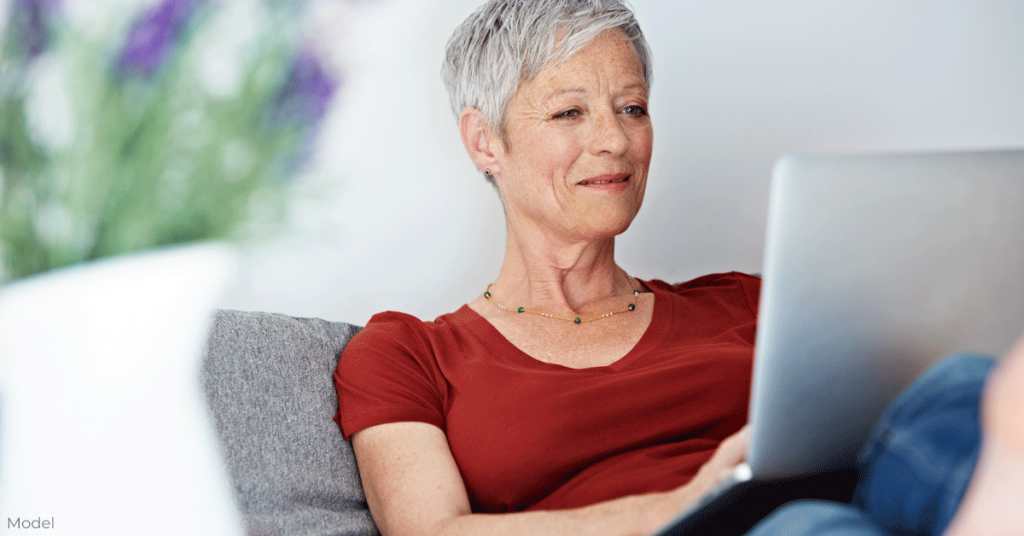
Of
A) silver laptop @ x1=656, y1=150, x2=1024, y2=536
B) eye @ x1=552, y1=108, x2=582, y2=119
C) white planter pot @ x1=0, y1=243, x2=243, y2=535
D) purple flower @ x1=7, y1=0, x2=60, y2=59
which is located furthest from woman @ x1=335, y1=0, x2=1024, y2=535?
purple flower @ x1=7, y1=0, x2=60, y2=59

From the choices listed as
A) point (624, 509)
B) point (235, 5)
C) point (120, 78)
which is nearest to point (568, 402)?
point (624, 509)

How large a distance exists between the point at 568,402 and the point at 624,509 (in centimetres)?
25

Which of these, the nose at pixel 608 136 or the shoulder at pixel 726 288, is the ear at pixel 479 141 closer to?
the nose at pixel 608 136

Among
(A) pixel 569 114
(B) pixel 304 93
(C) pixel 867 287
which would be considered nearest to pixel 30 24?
(B) pixel 304 93

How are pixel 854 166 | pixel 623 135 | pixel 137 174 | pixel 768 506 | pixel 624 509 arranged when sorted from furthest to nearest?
pixel 623 135 < pixel 137 174 < pixel 624 509 < pixel 768 506 < pixel 854 166

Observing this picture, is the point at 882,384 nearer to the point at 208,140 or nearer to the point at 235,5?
the point at 208,140

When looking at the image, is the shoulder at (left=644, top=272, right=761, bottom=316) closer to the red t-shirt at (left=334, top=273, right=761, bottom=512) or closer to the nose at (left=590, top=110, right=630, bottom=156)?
the red t-shirt at (left=334, top=273, right=761, bottom=512)

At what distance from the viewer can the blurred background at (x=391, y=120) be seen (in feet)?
4.23

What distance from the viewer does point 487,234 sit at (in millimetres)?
1998

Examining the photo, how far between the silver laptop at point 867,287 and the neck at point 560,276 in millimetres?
833

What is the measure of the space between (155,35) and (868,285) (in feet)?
4.24

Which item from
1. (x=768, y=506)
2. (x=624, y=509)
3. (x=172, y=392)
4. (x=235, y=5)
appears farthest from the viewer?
(x=235, y=5)

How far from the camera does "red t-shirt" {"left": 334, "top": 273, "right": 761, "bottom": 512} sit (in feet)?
3.60

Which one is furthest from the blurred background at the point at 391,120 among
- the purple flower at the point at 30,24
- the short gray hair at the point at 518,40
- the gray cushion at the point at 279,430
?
the short gray hair at the point at 518,40
